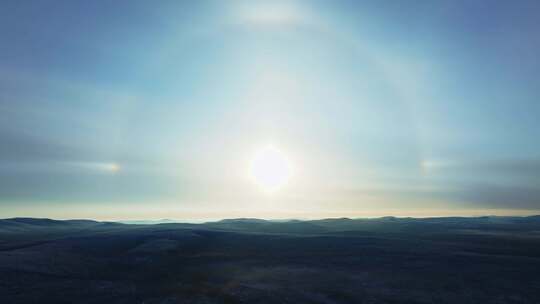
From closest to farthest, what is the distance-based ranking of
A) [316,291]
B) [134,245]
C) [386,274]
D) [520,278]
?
1. [316,291]
2. [520,278]
3. [386,274]
4. [134,245]

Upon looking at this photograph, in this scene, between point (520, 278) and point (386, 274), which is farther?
point (386, 274)

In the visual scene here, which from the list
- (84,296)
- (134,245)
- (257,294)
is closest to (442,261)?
(257,294)

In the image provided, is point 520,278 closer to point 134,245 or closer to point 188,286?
point 188,286

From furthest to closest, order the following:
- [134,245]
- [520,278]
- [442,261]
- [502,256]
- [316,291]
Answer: [134,245] < [502,256] < [442,261] < [520,278] < [316,291]

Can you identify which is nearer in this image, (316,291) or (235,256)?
(316,291)

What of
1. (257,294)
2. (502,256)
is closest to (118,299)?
(257,294)

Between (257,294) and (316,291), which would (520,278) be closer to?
(316,291)

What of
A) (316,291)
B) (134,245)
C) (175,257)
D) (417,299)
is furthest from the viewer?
(134,245)

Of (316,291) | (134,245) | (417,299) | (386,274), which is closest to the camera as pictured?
(417,299)
